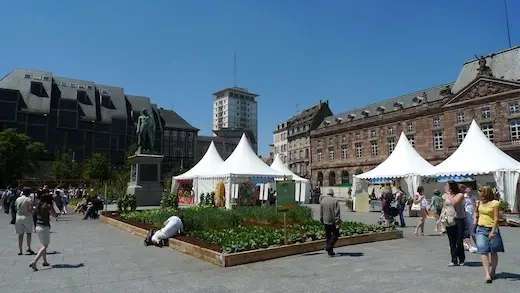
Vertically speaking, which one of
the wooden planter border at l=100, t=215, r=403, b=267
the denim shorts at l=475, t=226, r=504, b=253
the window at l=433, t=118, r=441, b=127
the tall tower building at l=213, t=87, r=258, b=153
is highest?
the tall tower building at l=213, t=87, r=258, b=153

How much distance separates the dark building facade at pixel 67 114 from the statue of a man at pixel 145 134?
56918 mm

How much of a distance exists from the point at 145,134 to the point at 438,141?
38.9 m

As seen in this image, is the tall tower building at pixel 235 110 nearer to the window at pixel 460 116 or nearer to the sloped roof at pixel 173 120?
the sloped roof at pixel 173 120

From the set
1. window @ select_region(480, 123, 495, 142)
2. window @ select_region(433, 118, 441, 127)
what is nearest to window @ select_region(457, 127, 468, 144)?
window @ select_region(480, 123, 495, 142)

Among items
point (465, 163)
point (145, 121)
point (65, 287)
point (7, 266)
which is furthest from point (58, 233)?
point (465, 163)

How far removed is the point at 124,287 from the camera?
6.31 meters

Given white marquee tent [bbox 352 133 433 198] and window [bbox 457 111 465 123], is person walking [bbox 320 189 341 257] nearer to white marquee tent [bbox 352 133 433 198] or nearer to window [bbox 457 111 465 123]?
white marquee tent [bbox 352 133 433 198]

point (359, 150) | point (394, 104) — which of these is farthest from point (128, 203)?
point (394, 104)

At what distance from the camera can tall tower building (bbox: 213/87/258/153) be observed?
16250 centimetres

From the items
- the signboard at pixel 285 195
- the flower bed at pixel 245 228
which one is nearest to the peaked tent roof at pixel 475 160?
the flower bed at pixel 245 228

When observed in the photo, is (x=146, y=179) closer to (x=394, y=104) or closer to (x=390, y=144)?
(x=390, y=144)

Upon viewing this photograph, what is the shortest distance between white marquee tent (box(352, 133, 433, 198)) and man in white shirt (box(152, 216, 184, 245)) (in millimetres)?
16371

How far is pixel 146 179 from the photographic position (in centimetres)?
2236

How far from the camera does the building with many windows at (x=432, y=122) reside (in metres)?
39.7
